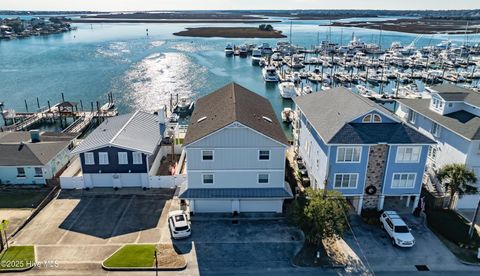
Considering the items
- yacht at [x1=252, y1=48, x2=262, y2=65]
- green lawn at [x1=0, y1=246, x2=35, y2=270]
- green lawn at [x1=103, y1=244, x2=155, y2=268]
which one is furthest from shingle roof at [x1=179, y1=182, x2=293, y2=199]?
yacht at [x1=252, y1=48, x2=262, y2=65]

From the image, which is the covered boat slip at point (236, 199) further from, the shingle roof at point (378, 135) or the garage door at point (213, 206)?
the shingle roof at point (378, 135)

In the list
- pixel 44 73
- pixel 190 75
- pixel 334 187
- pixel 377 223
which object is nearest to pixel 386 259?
pixel 377 223

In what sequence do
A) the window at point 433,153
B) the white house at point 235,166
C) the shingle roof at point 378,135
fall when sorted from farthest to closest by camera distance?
the window at point 433,153
the white house at point 235,166
the shingle roof at point 378,135

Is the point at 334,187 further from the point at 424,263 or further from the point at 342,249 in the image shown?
the point at 424,263

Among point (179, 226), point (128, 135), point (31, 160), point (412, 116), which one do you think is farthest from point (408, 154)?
point (31, 160)

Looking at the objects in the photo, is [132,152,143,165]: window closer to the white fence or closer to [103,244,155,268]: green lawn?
the white fence

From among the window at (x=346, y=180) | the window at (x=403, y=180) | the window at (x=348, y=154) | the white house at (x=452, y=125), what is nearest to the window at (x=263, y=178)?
the window at (x=346, y=180)
